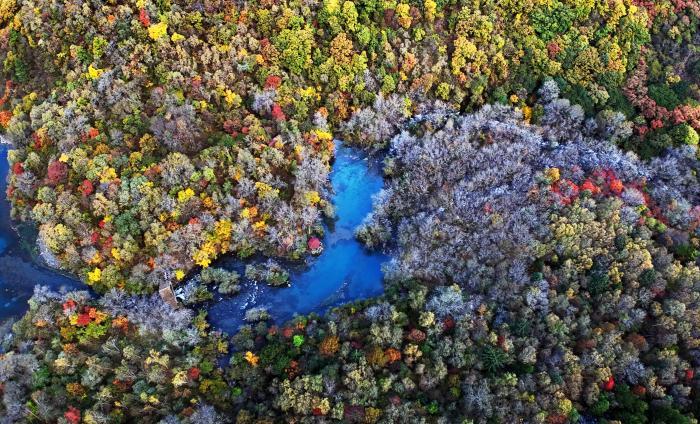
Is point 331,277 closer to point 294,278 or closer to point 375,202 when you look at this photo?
point 294,278

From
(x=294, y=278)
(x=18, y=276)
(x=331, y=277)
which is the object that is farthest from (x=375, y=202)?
(x=18, y=276)

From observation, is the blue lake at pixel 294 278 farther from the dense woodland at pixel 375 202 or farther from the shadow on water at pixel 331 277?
the dense woodland at pixel 375 202

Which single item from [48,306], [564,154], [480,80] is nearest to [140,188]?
[48,306]

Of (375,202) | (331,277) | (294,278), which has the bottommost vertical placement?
(331,277)

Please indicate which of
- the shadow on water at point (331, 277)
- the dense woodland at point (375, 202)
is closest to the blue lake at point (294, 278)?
the shadow on water at point (331, 277)

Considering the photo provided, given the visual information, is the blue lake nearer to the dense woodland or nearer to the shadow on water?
the shadow on water

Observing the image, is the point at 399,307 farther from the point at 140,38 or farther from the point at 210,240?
the point at 140,38
